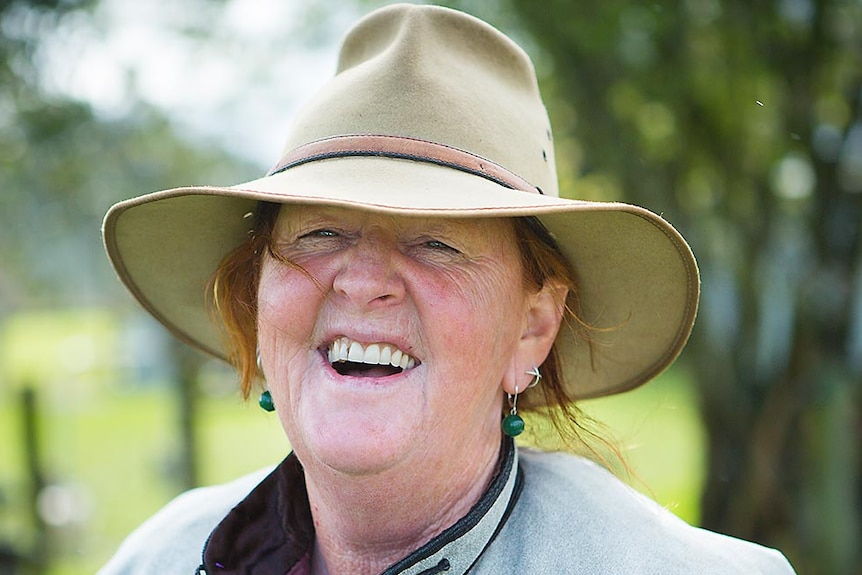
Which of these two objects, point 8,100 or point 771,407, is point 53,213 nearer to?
point 8,100

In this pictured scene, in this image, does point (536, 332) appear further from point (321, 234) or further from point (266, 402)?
point (266, 402)

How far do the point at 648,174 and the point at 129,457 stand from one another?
218 inches

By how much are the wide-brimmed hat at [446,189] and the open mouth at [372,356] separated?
0.28 metres

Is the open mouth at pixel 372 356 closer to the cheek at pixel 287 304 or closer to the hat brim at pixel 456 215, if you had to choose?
the cheek at pixel 287 304

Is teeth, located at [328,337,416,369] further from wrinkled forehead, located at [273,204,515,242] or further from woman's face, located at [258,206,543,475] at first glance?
wrinkled forehead, located at [273,204,515,242]

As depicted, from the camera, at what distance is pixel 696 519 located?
20.8 ft

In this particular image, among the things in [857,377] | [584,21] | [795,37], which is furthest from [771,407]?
[584,21]

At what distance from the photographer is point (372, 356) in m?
1.75

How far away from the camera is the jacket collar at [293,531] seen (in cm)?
180

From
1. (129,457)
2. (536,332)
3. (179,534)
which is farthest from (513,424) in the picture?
(129,457)

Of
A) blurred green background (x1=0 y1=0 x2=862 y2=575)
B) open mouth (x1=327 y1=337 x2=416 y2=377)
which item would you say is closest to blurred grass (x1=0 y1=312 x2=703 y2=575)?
blurred green background (x1=0 y1=0 x2=862 y2=575)

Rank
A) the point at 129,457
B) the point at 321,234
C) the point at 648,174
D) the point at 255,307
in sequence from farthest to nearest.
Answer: the point at 129,457 → the point at 648,174 → the point at 255,307 → the point at 321,234

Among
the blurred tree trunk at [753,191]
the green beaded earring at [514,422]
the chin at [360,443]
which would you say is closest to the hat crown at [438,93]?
the green beaded earring at [514,422]

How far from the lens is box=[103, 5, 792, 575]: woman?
5.68 ft
